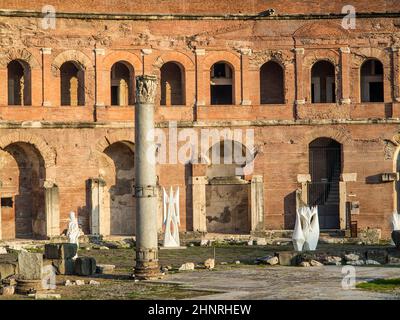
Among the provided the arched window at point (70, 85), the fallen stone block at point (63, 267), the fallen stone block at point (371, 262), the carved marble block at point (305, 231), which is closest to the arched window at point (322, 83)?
the carved marble block at point (305, 231)

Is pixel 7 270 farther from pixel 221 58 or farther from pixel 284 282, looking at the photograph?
pixel 221 58

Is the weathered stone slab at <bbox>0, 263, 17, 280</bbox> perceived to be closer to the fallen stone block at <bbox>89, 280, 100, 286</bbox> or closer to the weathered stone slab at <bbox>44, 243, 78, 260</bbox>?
the weathered stone slab at <bbox>44, 243, 78, 260</bbox>

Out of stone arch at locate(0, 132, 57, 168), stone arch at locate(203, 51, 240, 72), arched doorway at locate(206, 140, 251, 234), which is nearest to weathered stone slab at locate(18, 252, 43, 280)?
stone arch at locate(0, 132, 57, 168)

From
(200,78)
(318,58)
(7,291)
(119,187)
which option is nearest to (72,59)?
(200,78)

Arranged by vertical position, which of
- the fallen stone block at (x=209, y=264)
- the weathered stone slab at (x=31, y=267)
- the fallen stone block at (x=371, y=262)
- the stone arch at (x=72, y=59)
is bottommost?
the fallen stone block at (x=371, y=262)

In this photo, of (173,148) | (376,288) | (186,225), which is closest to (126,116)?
(173,148)

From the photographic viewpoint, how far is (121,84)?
38.4 m

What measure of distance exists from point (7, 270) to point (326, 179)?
1512 cm

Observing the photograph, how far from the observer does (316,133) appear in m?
37.1

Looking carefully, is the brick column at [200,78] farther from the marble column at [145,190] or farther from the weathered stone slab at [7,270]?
the weathered stone slab at [7,270]

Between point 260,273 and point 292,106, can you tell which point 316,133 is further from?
point 260,273

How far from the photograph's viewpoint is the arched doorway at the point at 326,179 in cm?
3744

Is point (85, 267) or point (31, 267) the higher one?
point (31, 267)

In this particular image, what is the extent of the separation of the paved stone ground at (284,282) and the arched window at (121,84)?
41.6ft
